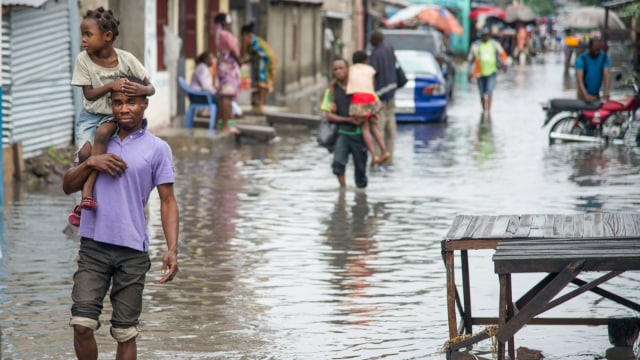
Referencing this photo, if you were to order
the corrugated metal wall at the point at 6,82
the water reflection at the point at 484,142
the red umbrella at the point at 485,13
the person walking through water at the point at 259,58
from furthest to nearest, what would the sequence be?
the red umbrella at the point at 485,13 → the person walking through water at the point at 259,58 → the water reflection at the point at 484,142 → the corrugated metal wall at the point at 6,82

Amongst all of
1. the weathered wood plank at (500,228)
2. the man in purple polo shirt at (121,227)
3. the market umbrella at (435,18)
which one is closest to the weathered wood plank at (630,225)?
the weathered wood plank at (500,228)

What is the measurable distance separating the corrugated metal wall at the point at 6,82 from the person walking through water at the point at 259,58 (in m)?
9.46

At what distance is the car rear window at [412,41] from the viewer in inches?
1133

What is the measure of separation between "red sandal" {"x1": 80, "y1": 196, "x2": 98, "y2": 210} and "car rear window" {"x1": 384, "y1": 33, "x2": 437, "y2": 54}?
906 inches

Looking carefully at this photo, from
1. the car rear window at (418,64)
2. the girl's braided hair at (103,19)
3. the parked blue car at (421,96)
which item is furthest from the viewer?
the car rear window at (418,64)

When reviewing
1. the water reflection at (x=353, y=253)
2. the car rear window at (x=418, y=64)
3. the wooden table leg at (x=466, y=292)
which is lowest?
the water reflection at (x=353, y=253)

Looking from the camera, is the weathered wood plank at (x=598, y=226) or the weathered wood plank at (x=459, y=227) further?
the weathered wood plank at (x=598, y=226)

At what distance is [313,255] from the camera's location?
10.3 metres

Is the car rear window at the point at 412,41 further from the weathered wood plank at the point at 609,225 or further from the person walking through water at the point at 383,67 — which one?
the weathered wood plank at the point at 609,225

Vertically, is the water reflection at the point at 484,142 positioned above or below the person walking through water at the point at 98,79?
below

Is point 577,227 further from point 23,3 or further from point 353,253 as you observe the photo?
point 23,3

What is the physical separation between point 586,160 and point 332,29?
29974 millimetres

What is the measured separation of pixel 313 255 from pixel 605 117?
33.6 feet

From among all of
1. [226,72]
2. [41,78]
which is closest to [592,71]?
[226,72]
